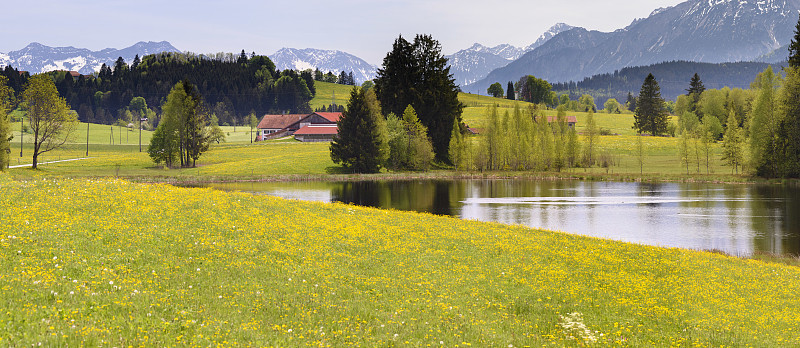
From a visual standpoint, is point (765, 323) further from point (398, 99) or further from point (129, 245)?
point (398, 99)

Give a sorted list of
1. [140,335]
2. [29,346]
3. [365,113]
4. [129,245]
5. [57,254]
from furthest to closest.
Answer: [365,113] < [129,245] < [57,254] < [140,335] < [29,346]

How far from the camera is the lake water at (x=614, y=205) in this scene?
45219 mm

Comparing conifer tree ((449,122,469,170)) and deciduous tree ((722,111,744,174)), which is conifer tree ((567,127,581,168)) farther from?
deciduous tree ((722,111,744,174))

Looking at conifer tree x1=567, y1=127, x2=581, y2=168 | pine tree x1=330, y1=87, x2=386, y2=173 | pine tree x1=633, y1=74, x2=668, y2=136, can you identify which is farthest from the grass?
pine tree x1=633, y1=74, x2=668, y2=136

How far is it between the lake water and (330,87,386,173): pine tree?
1280cm

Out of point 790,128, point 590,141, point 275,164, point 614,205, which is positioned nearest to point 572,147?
point 590,141

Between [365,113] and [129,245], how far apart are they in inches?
3418

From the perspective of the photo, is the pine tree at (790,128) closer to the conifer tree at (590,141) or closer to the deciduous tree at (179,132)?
the conifer tree at (590,141)

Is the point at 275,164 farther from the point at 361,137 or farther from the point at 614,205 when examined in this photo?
the point at 614,205

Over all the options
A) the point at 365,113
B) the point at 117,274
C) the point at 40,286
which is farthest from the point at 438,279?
the point at 365,113

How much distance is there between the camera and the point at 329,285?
63.2 ft

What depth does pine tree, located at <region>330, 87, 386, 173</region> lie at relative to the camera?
10569 centimetres

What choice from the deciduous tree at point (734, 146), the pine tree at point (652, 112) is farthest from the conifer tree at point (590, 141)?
the pine tree at point (652, 112)

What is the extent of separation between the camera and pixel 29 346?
36.3 feet
